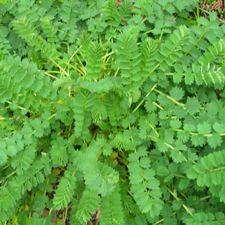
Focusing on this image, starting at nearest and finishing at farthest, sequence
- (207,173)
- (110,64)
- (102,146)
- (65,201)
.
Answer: (207,173) → (65,201) → (102,146) → (110,64)

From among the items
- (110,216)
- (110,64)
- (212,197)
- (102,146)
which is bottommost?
(212,197)

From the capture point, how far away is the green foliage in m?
2.34

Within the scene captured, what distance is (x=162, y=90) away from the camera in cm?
268

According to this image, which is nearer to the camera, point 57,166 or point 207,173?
point 207,173

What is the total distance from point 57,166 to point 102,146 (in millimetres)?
339

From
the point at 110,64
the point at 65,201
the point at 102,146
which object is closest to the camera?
the point at 65,201

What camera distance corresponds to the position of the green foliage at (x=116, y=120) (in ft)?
7.66

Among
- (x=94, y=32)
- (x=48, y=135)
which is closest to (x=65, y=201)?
(x=48, y=135)

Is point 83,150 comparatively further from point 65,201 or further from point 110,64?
point 110,64

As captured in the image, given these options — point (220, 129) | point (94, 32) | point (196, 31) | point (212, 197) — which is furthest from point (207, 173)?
point (94, 32)

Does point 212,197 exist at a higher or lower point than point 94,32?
lower

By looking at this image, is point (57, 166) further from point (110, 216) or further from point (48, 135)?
point (110, 216)

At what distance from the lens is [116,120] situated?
8.60ft

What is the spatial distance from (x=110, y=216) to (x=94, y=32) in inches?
48.8
